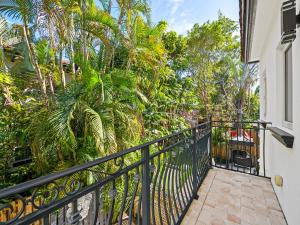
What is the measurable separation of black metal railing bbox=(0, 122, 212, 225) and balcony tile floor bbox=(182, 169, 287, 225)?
169mm

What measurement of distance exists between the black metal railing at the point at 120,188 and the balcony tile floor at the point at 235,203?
169mm

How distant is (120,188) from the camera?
9.50 feet

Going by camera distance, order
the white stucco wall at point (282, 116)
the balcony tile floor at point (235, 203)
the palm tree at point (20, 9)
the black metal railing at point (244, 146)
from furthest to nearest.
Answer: the black metal railing at point (244, 146) < the palm tree at point (20, 9) < the balcony tile floor at point (235, 203) < the white stucco wall at point (282, 116)

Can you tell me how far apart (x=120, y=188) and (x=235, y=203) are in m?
1.69

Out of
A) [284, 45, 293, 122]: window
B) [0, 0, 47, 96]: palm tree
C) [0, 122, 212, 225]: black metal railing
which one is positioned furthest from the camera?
[0, 0, 47, 96]: palm tree

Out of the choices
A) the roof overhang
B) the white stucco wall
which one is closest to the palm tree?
the roof overhang

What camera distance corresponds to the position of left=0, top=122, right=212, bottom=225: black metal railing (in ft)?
2.22

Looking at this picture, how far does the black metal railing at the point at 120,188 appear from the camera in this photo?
676 millimetres

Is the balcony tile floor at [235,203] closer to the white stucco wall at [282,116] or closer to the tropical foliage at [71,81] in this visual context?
the white stucco wall at [282,116]

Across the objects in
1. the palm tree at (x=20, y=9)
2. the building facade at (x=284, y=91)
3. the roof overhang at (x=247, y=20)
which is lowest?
the building facade at (x=284, y=91)

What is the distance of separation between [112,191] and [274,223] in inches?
80.1

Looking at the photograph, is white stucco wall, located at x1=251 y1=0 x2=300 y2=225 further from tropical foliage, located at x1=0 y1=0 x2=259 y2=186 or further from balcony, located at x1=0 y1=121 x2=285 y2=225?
tropical foliage, located at x1=0 y1=0 x2=259 y2=186

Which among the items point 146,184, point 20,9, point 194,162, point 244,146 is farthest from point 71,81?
point 244,146

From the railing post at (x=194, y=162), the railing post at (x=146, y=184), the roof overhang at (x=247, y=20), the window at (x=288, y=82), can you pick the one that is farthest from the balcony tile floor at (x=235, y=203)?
the roof overhang at (x=247, y=20)
